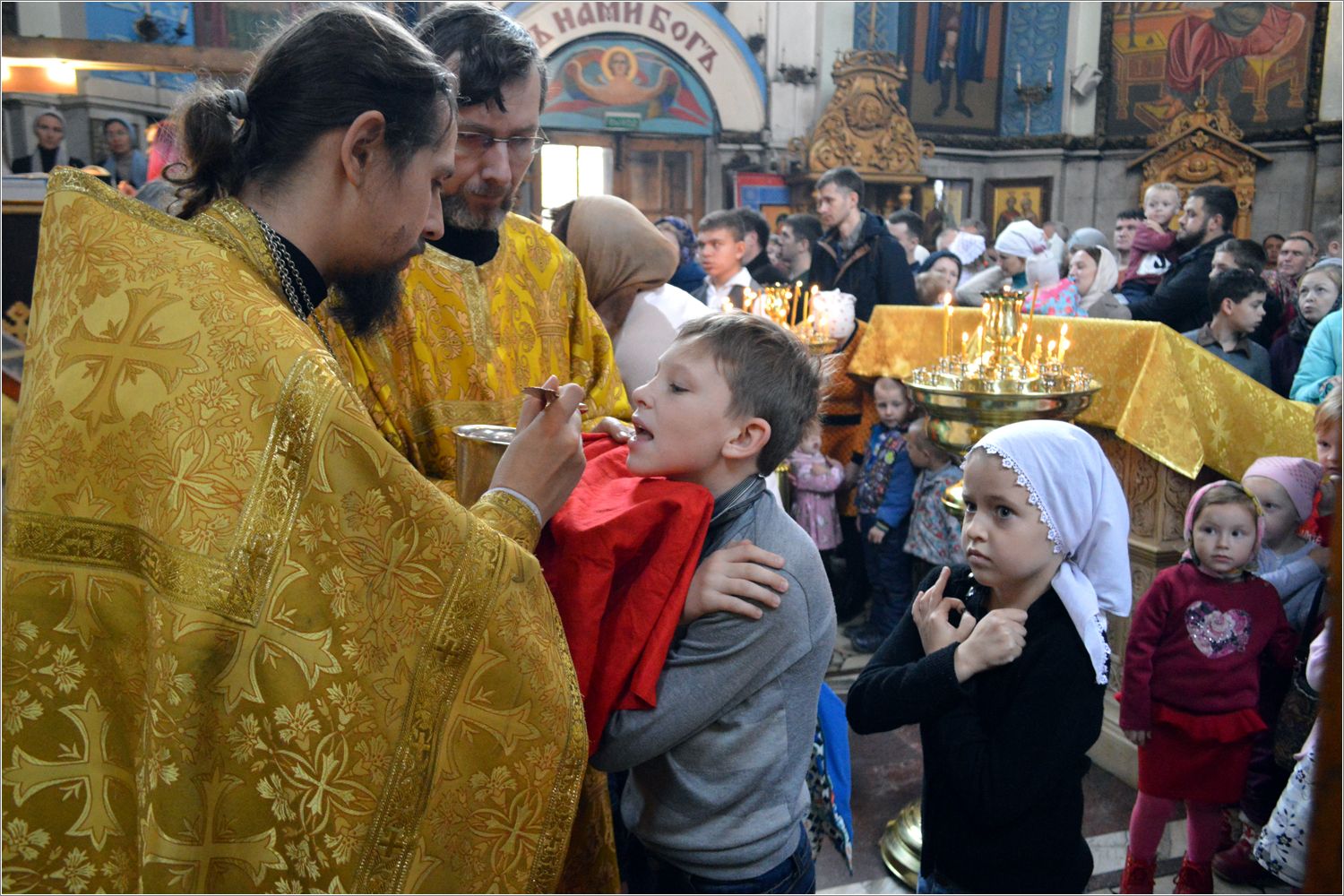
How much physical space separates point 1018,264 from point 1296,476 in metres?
3.18

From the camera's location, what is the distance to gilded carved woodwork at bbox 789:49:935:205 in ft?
39.4

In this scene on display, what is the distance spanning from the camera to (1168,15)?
1315 cm

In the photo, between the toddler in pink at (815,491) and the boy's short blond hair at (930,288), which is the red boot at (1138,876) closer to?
the toddler in pink at (815,491)

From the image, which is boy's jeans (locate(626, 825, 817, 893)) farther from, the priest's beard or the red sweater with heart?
the red sweater with heart

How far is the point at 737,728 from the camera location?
4.82 feet

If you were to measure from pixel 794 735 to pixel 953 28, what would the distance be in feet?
45.3

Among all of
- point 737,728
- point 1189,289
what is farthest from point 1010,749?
point 1189,289

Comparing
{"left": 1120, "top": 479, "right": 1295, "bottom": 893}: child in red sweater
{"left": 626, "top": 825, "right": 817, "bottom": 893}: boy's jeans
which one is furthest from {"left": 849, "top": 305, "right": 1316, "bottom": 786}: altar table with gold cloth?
{"left": 626, "top": 825, "right": 817, "bottom": 893}: boy's jeans

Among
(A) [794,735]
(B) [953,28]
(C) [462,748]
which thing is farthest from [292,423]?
(B) [953,28]

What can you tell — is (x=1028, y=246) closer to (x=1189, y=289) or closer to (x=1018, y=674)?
(x=1189, y=289)

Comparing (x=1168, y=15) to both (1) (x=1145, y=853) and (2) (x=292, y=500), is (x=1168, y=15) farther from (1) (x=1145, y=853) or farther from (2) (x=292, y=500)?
(2) (x=292, y=500)

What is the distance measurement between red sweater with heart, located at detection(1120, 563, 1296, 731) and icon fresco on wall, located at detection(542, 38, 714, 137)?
9670 millimetres

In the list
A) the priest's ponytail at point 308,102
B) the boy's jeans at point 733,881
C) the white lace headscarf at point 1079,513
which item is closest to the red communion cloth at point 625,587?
the boy's jeans at point 733,881

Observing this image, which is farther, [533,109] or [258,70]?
[533,109]
